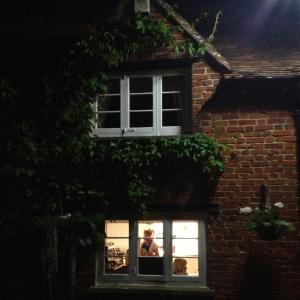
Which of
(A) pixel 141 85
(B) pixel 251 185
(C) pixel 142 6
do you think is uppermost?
(C) pixel 142 6

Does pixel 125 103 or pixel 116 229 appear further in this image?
pixel 125 103

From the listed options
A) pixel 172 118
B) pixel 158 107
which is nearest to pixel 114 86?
pixel 158 107

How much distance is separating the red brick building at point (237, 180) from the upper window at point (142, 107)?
9cm

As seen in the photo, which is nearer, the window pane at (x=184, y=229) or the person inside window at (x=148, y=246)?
the window pane at (x=184, y=229)

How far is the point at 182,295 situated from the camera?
6.64 meters

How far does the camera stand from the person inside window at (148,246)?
23.2 ft

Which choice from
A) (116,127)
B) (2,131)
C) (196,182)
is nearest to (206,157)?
(196,182)

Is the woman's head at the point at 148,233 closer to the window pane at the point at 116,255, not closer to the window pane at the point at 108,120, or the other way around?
the window pane at the point at 116,255

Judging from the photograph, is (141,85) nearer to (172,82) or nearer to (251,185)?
(172,82)

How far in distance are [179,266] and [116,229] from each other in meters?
1.26

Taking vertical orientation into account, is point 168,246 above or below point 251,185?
below

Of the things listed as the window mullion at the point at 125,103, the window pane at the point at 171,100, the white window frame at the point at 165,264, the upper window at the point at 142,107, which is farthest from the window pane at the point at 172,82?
the white window frame at the point at 165,264

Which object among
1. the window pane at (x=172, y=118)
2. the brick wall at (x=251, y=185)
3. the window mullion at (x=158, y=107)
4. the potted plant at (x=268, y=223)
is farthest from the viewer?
the window pane at (x=172, y=118)

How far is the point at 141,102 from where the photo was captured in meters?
7.52
